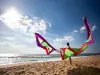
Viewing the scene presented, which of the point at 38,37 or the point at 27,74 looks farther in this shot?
the point at 38,37

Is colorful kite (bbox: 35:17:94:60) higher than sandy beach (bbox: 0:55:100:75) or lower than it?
higher

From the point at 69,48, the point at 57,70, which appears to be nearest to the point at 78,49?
the point at 69,48

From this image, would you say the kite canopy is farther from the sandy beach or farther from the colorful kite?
the sandy beach

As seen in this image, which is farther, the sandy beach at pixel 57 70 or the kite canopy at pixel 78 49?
the kite canopy at pixel 78 49

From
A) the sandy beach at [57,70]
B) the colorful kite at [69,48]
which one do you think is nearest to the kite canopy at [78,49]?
the colorful kite at [69,48]

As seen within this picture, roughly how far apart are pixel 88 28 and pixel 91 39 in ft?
2.34

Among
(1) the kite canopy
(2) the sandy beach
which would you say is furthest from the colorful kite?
(2) the sandy beach

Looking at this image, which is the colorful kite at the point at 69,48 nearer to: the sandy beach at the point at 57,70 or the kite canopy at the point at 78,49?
the kite canopy at the point at 78,49

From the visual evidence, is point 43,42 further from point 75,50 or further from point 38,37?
point 75,50

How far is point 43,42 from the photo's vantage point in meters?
6.82

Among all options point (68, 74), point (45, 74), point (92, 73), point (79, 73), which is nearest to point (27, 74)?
point (45, 74)

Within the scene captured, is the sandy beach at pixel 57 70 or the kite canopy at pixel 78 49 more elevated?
the kite canopy at pixel 78 49

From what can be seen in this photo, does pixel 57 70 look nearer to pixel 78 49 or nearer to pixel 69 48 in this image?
pixel 69 48

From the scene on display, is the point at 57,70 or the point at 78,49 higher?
the point at 78,49
